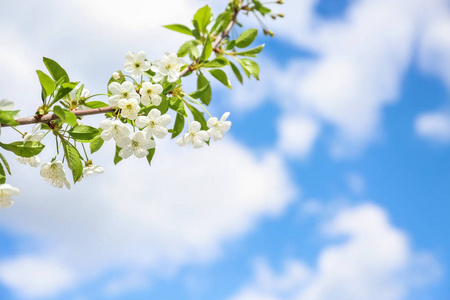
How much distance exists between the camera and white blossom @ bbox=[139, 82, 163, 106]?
1.84 metres

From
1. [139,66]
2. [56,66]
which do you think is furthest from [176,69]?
[56,66]

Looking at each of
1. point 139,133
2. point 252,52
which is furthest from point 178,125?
point 252,52

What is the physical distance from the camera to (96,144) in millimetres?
1982

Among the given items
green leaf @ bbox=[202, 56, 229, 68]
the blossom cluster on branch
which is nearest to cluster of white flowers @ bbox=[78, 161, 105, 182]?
the blossom cluster on branch

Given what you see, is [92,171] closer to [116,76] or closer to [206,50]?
[116,76]

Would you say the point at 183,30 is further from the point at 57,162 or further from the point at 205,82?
the point at 57,162

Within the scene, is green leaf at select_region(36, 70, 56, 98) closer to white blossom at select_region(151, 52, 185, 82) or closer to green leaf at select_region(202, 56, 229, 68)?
white blossom at select_region(151, 52, 185, 82)

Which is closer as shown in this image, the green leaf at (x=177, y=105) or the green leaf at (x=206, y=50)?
Result: the green leaf at (x=177, y=105)

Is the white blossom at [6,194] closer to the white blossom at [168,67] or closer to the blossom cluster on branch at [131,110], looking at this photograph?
the blossom cluster on branch at [131,110]

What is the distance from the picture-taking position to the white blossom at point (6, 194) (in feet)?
5.59

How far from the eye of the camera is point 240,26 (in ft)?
8.64

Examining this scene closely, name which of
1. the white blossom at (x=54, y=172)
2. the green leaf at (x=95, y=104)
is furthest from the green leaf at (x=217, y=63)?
the white blossom at (x=54, y=172)

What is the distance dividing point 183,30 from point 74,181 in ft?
3.44

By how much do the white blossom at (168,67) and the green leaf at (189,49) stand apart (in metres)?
0.28
